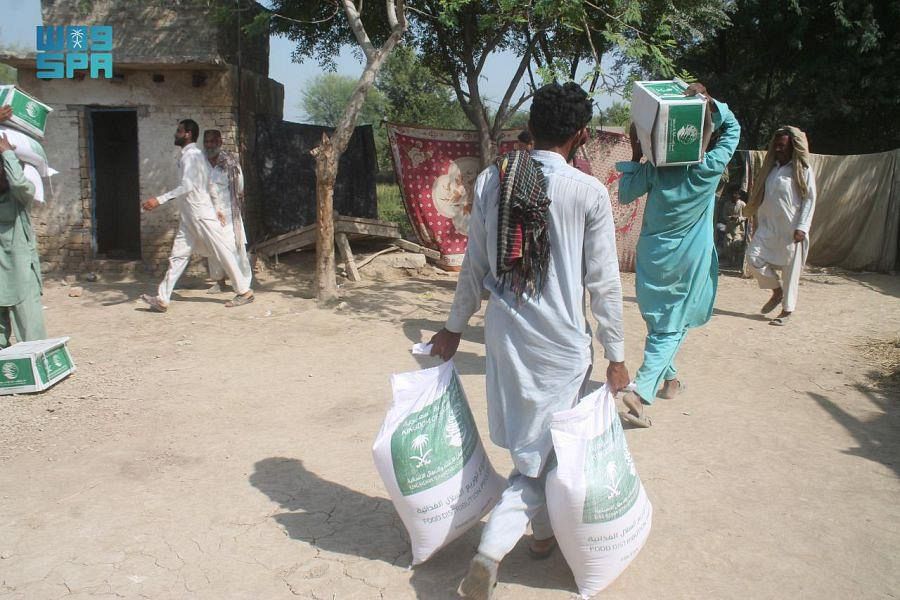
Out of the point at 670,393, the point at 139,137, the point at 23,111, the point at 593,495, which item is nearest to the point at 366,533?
the point at 593,495

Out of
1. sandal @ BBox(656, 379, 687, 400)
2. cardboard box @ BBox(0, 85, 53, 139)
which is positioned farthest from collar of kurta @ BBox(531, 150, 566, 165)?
cardboard box @ BBox(0, 85, 53, 139)

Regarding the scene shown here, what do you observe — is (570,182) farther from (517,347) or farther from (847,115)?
(847,115)

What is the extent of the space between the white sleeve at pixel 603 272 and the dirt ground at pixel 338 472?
2.95 ft

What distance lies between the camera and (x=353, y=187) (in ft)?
34.3

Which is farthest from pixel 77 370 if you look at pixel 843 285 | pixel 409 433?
pixel 843 285

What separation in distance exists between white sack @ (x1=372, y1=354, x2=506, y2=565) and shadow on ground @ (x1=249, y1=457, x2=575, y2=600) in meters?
0.13

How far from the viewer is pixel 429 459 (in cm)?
262

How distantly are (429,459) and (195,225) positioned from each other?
5.57 metres

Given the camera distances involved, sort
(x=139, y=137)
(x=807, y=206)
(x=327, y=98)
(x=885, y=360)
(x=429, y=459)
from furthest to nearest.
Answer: (x=327, y=98)
(x=139, y=137)
(x=807, y=206)
(x=885, y=360)
(x=429, y=459)

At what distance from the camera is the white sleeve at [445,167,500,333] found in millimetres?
2598

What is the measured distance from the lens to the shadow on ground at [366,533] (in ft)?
8.79

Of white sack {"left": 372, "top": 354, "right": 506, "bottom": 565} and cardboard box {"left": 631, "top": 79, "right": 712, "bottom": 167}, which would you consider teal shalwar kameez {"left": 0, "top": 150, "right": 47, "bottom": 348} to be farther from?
cardboard box {"left": 631, "top": 79, "right": 712, "bottom": 167}

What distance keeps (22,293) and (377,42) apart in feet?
21.4

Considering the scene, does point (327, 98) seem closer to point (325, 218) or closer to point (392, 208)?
point (392, 208)
